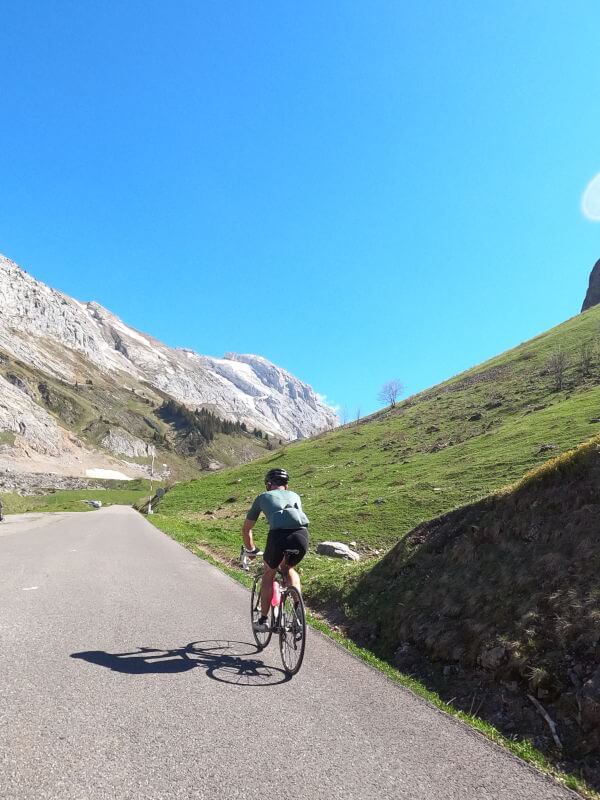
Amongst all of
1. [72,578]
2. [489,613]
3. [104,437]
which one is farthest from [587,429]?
[104,437]

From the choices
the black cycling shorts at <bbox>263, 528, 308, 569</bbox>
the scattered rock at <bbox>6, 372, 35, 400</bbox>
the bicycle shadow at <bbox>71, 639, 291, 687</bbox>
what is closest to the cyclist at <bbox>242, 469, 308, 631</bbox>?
the black cycling shorts at <bbox>263, 528, 308, 569</bbox>

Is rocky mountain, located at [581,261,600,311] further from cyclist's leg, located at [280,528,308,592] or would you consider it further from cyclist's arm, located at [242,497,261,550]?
cyclist's leg, located at [280,528,308,592]

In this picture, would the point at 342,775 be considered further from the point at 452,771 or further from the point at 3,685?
the point at 3,685

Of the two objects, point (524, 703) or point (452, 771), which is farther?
point (524, 703)

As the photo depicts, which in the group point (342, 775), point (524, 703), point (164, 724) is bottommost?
point (164, 724)

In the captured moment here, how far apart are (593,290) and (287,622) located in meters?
158

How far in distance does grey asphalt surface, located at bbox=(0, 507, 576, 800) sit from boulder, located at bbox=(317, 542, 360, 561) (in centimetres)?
1021

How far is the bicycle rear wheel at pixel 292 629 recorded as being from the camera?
687 centimetres

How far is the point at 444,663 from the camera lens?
23.0 ft

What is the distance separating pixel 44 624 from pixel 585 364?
62896mm

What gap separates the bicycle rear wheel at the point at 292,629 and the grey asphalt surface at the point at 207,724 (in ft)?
1.06

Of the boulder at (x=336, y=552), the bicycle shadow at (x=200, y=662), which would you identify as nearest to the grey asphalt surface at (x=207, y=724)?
the bicycle shadow at (x=200, y=662)

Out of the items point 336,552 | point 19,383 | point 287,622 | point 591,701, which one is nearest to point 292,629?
point 287,622

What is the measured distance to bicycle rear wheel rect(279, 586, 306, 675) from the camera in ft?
22.5
